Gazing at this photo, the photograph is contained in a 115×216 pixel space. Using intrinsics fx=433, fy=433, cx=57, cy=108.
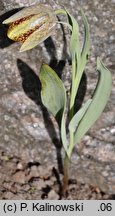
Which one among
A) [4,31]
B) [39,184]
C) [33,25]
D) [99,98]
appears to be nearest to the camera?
[33,25]

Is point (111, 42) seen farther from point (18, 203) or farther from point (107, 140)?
point (18, 203)

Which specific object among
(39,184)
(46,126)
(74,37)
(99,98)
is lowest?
(39,184)

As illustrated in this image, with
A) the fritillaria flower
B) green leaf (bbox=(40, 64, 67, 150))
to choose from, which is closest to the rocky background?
green leaf (bbox=(40, 64, 67, 150))

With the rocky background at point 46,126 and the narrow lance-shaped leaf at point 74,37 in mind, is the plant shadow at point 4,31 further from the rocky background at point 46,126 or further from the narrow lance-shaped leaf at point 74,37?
the narrow lance-shaped leaf at point 74,37

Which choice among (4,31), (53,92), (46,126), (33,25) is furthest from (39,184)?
(33,25)

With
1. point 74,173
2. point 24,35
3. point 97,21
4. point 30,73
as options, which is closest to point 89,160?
point 74,173

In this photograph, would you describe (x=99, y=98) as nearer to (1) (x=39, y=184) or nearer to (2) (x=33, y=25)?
(2) (x=33, y=25)

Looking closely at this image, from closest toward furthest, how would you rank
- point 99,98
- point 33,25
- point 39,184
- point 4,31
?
1. point 33,25
2. point 99,98
3. point 4,31
4. point 39,184
